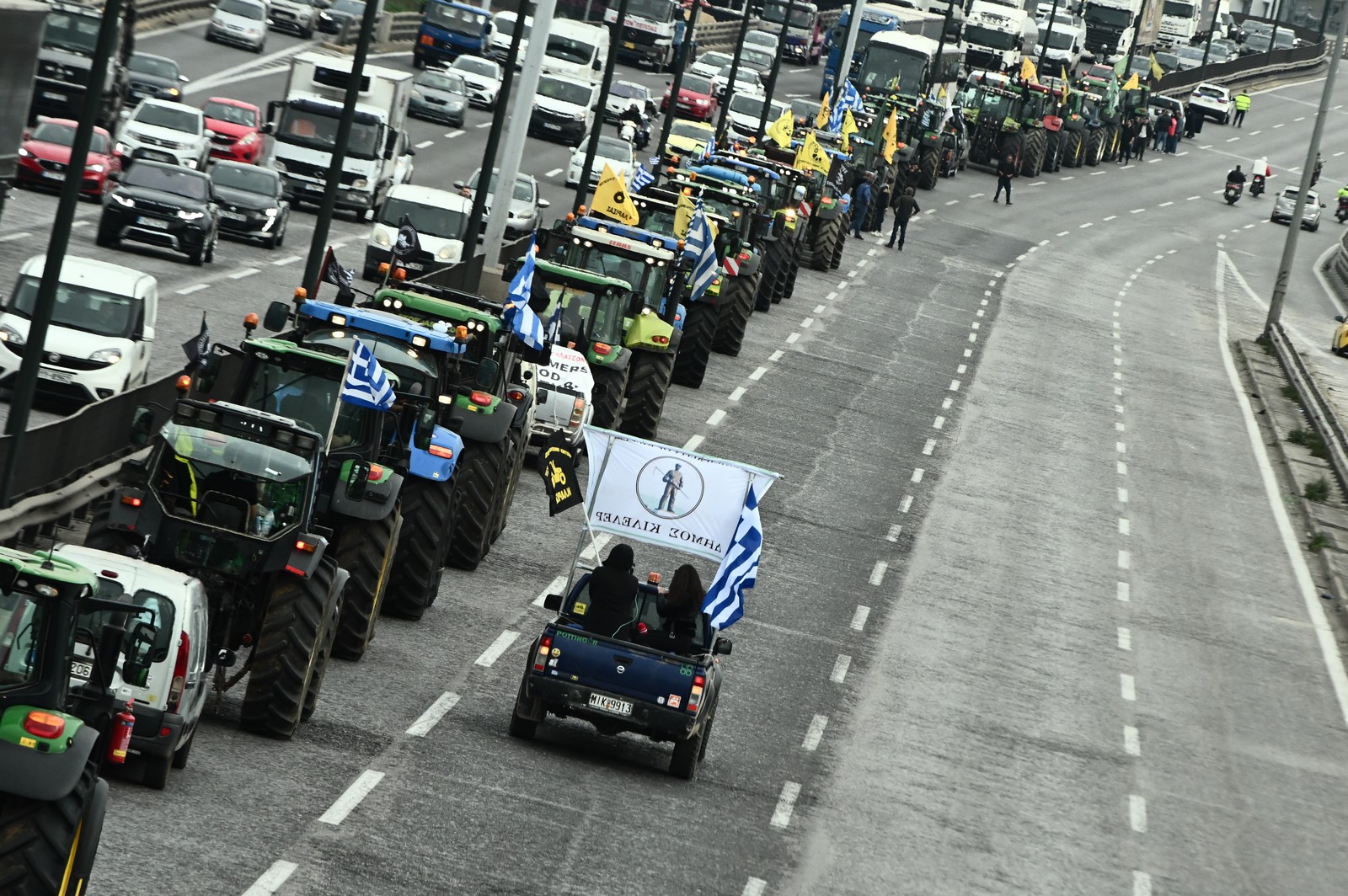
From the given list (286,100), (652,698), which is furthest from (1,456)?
(286,100)

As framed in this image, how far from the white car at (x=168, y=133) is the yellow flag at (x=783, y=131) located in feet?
47.4

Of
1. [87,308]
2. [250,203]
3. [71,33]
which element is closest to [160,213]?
[250,203]

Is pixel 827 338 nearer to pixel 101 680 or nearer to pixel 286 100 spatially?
pixel 286 100

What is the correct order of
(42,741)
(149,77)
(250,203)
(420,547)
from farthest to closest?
(149,77), (250,203), (420,547), (42,741)

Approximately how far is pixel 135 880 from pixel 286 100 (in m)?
38.1

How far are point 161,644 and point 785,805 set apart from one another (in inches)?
232

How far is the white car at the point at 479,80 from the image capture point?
70500 mm

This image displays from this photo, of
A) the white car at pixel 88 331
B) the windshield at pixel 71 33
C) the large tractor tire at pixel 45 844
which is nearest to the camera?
the large tractor tire at pixel 45 844

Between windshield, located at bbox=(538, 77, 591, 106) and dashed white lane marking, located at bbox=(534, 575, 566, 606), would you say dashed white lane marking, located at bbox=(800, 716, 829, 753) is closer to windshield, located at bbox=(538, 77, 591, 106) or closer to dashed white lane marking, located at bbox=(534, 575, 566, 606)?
dashed white lane marking, located at bbox=(534, 575, 566, 606)

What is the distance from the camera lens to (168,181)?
128 ft

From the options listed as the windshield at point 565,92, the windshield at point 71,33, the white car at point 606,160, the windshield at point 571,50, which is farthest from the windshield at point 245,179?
the windshield at point 571,50

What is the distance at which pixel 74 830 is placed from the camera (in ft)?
33.7

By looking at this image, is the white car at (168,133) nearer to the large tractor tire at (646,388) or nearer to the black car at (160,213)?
the black car at (160,213)

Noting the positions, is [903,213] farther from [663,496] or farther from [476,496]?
[663,496]
